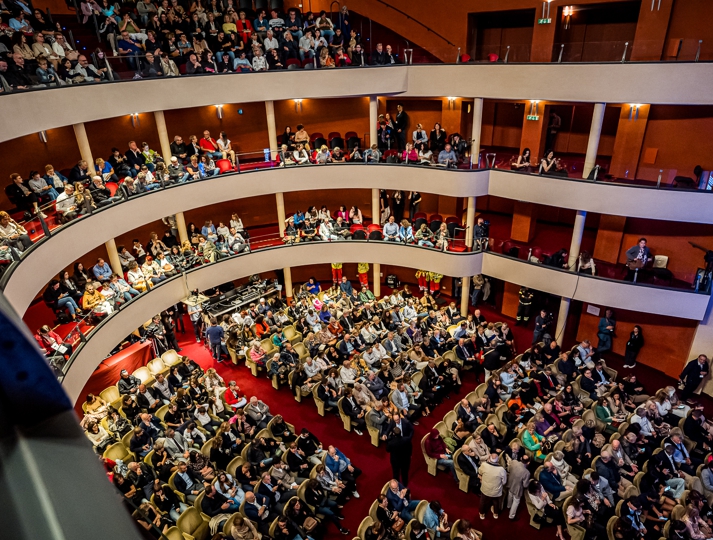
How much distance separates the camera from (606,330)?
50.1 ft

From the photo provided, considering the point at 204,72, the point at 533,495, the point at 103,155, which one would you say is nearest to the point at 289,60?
the point at 204,72

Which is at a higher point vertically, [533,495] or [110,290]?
[110,290]

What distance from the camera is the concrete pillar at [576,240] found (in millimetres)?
14938

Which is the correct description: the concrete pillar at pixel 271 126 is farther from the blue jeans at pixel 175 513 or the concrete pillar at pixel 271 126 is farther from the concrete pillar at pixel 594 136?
the blue jeans at pixel 175 513

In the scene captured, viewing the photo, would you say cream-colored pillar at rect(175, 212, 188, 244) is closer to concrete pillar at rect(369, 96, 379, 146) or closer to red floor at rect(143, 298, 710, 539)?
red floor at rect(143, 298, 710, 539)

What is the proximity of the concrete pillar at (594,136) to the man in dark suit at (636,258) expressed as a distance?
2369mm

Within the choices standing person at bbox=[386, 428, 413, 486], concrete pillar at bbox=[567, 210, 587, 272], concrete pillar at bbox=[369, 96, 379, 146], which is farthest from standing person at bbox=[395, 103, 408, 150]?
standing person at bbox=[386, 428, 413, 486]

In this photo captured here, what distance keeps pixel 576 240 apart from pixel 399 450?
8.88m

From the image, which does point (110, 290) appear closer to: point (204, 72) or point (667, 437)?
point (204, 72)

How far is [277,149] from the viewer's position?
699 inches

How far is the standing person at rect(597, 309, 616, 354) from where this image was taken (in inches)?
599

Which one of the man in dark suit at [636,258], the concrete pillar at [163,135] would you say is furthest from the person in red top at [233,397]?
the man in dark suit at [636,258]

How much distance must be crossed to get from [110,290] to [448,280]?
11.4m

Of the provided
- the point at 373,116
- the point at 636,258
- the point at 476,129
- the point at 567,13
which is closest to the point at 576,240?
the point at 636,258
